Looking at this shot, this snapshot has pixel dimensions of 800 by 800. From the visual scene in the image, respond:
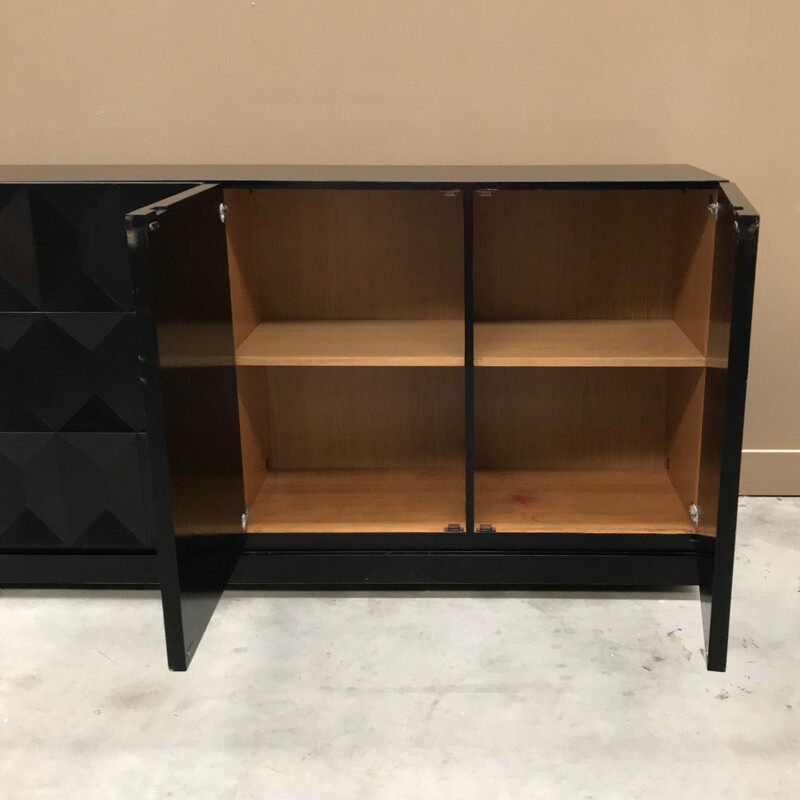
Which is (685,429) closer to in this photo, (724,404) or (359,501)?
(724,404)

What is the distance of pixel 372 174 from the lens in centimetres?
208

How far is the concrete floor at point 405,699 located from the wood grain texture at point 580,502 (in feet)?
0.59

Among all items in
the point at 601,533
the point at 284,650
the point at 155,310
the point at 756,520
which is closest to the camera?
the point at 155,310

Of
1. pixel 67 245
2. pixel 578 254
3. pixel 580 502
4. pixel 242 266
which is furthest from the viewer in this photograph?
pixel 578 254

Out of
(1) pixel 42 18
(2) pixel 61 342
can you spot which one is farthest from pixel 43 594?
(1) pixel 42 18

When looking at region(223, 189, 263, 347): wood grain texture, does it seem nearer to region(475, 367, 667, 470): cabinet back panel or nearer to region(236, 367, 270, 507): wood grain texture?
region(236, 367, 270, 507): wood grain texture

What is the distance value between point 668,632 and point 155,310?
129 centimetres

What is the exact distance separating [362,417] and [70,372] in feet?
2.67

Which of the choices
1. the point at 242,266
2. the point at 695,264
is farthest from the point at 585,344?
the point at 242,266

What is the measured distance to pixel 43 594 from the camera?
2.20 m

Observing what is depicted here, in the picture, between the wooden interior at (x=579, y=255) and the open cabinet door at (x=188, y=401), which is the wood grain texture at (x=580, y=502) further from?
the open cabinet door at (x=188, y=401)

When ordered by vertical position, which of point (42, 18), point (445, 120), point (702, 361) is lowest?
point (702, 361)

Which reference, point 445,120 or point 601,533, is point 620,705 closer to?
point 601,533

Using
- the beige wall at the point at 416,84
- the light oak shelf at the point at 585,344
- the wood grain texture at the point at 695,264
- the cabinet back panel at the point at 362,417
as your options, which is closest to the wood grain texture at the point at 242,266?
the cabinet back panel at the point at 362,417
